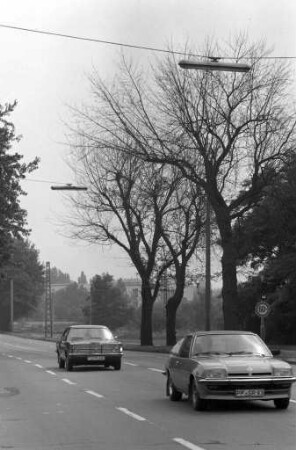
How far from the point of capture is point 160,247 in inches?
2035

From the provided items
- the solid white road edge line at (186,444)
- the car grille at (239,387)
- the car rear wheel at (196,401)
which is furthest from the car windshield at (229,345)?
the solid white road edge line at (186,444)

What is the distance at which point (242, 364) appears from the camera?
41.2 ft

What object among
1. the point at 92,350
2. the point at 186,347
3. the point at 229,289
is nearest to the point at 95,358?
the point at 92,350

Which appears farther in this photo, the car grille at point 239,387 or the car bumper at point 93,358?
the car bumper at point 93,358

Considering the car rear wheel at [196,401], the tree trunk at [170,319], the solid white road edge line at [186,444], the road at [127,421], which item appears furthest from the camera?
the tree trunk at [170,319]

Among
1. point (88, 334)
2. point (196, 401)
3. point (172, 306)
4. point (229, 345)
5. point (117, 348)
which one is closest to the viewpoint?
point (196, 401)

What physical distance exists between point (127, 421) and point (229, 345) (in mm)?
2694

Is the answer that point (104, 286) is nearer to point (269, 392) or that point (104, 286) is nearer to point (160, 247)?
point (160, 247)

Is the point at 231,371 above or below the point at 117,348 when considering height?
above

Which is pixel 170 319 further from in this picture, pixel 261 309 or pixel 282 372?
pixel 282 372

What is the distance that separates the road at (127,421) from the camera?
9.62 m

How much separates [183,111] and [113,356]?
A: 13.1 meters

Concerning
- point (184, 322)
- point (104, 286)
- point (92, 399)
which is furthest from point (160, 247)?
point (104, 286)

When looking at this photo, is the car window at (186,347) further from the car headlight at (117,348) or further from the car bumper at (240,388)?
the car headlight at (117,348)
